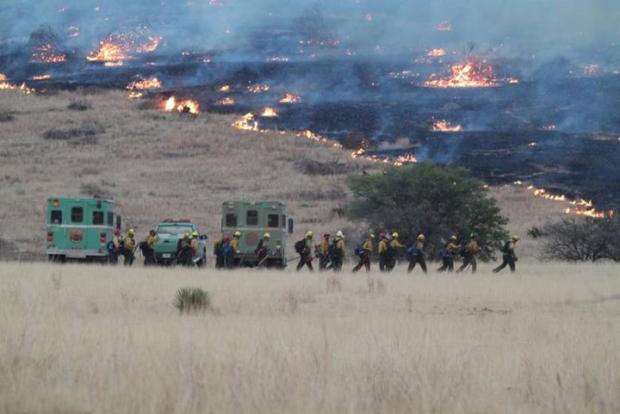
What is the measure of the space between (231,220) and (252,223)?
0.72 meters

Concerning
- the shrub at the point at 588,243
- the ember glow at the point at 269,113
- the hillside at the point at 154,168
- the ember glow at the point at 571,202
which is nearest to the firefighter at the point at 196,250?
the hillside at the point at 154,168

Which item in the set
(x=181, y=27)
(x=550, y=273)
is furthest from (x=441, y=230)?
(x=181, y=27)

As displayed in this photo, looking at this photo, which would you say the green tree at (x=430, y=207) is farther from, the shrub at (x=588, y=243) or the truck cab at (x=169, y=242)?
the truck cab at (x=169, y=242)

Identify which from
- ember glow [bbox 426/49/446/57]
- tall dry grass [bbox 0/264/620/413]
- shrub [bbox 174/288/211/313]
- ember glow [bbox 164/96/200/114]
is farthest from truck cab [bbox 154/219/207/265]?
ember glow [bbox 426/49/446/57]

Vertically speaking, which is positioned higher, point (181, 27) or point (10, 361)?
point (181, 27)

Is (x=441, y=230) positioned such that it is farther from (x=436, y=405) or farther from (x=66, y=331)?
(x=436, y=405)

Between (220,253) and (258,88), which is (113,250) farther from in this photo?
(258,88)

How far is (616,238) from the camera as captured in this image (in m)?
54.3

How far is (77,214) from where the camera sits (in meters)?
44.7

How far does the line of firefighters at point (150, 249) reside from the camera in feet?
132

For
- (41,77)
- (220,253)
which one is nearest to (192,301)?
(220,253)

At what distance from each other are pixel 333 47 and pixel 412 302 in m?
120

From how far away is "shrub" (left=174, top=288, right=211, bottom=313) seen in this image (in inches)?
851

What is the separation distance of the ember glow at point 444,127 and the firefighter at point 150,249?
6765 cm
